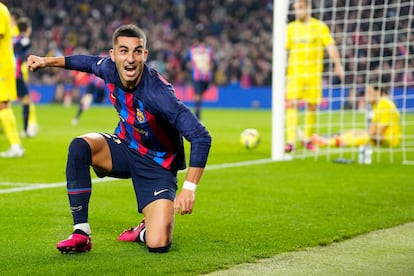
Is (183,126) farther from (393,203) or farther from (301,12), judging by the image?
(301,12)

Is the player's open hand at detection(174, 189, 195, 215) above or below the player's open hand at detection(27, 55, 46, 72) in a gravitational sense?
below

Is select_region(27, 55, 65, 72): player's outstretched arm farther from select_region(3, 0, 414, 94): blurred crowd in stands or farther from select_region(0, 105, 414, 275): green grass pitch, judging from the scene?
select_region(3, 0, 414, 94): blurred crowd in stands

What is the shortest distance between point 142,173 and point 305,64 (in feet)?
22.9

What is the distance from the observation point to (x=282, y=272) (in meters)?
4.71

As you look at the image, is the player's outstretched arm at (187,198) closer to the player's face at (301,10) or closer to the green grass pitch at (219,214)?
the green grass pitch at (219,214)

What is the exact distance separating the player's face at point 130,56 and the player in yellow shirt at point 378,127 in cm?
775

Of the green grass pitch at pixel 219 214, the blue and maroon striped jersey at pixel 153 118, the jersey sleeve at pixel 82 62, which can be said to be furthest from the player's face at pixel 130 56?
the green grass pitch at pixel 219 214

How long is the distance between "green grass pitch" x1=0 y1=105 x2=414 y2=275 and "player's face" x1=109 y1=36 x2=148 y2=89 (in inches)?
42.2

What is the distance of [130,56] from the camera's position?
5301 millimetres

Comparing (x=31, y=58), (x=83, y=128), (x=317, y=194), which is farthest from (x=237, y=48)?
(x=31, y=58)

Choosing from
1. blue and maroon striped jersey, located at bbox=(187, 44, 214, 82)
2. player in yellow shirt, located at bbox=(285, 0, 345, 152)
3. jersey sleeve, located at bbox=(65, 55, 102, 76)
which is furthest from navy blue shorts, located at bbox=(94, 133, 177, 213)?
blue and maroon striped jersey, located at bbox=(187, 44, 214, 82)

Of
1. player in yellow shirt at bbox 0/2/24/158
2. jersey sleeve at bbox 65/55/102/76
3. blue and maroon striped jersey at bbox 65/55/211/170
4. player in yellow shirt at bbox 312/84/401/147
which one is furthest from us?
player in yellow shirt at bbox 312/84/401/147

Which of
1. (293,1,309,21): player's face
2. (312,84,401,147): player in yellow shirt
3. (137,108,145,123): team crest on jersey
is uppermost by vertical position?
(293,1,309,21): player's face

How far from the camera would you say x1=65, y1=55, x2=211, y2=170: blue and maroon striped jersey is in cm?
502
